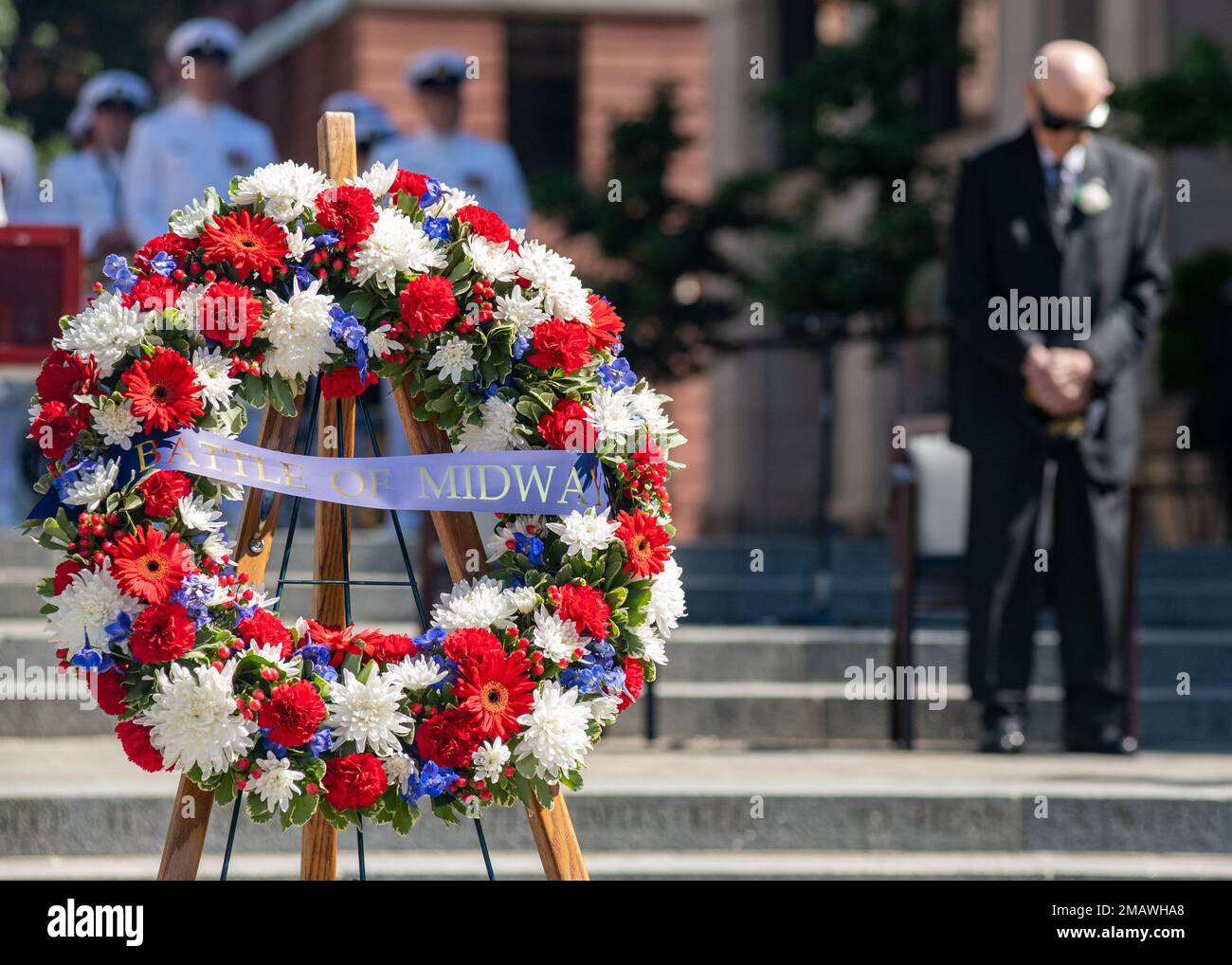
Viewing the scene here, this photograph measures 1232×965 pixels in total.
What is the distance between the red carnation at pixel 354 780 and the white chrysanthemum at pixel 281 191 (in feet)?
3.38

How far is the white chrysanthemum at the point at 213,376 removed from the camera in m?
4.30

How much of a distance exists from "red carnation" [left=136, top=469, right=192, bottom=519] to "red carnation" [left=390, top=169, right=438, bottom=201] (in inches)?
29.5

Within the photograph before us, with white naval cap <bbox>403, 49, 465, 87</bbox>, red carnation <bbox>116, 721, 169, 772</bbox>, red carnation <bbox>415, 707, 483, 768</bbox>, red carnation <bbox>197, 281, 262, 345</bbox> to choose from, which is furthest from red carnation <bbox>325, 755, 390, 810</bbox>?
white naval cap <bbox>403, 49, 465, 87</bbox>

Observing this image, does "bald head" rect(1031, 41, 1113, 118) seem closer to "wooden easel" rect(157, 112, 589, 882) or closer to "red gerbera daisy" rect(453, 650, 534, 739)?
"wooden easel" rect(157, 112, 589, 882)

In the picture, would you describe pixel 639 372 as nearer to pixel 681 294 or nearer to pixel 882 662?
pixel 681 294

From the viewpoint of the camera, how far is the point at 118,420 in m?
4.25

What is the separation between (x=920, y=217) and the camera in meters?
12.7

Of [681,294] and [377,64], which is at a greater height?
[377,64]

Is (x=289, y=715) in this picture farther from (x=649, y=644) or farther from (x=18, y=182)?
(x=18, y=182)

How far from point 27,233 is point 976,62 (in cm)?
665

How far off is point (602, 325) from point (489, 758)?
2.91ft

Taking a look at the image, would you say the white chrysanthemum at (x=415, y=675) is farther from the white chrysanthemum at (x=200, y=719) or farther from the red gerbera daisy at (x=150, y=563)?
the red gerbera daisy at (x=150, y=563)
